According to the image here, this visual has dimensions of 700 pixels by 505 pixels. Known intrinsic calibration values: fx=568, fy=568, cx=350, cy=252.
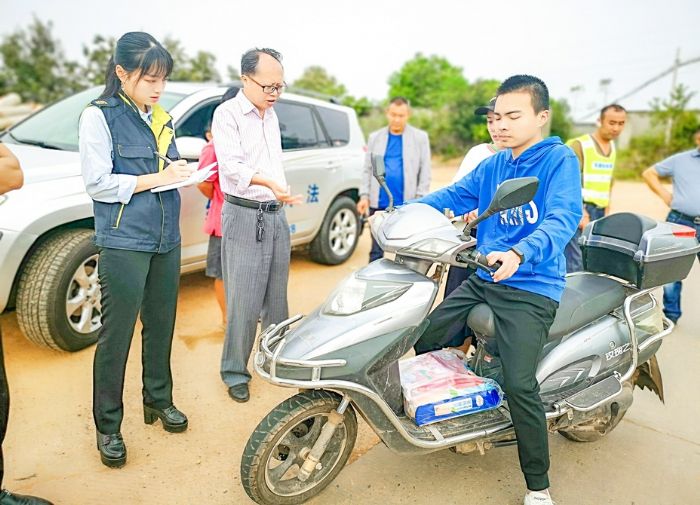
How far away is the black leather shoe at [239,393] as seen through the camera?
11.2 feet

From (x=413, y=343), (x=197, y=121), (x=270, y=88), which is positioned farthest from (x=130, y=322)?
(x=197, y=121)

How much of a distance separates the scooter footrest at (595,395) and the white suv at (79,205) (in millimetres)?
3002

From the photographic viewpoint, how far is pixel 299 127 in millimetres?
5762

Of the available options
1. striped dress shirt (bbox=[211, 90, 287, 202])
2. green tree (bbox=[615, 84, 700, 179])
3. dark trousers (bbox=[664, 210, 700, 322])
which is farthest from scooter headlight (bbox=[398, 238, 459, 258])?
green tree (bbox=[615, 84, 700, 179])

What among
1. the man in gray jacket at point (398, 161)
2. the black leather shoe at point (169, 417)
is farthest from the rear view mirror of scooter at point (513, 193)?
the man in gray jacket at point (398, 161)

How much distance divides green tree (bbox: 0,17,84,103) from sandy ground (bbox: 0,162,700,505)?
3079 centimetres

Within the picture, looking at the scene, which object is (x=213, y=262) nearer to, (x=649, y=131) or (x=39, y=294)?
(x=39, y=294)

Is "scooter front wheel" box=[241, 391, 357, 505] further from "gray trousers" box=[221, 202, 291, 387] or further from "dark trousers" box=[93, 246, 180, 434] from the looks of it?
"gray trousers" box=[221, 202, 291, 387]

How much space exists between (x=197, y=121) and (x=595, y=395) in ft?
12.0

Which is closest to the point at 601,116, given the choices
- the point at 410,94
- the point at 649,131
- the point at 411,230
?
the point at 411,230

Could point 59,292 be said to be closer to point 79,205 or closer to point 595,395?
point 79,205

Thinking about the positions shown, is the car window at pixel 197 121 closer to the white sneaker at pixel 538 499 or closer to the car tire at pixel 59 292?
the car tire at pixel 59 292

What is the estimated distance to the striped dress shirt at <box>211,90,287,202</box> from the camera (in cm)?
311

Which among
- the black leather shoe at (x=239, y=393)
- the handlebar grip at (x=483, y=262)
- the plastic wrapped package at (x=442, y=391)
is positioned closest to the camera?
the handlebar grip at (x=483, y=262)
